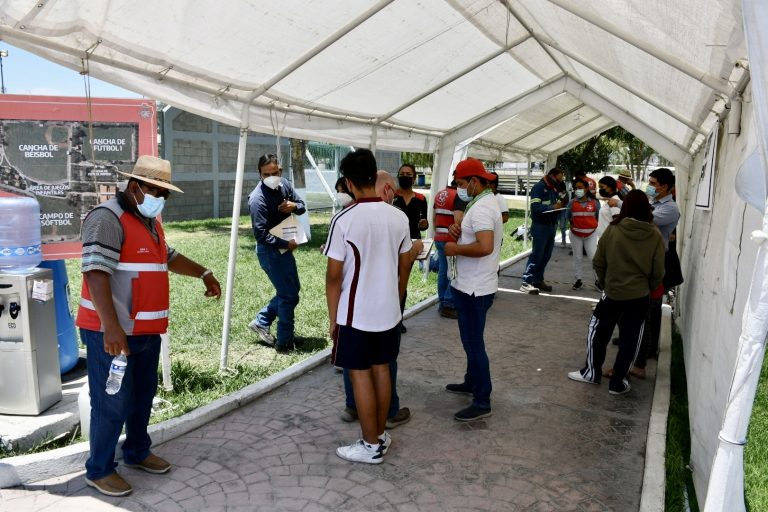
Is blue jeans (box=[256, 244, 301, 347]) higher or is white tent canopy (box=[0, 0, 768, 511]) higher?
white tent canopy (box=[0, 0, 768, 511])

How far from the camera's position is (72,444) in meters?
3.98

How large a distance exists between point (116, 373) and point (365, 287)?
4.69ft

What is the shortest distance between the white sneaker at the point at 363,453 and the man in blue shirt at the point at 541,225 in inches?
234

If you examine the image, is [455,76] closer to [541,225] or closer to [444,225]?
[444,225]

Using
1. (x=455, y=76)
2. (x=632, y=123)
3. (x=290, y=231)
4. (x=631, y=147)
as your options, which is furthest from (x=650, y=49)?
(x=631, y=147)

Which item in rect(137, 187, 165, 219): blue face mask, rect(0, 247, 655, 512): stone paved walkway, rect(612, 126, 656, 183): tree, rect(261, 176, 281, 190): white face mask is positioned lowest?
rect(0, 247, 655, 512): stone paved walkway

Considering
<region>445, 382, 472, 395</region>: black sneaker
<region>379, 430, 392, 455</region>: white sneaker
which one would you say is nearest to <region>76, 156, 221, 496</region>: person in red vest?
<region>379, 430, 392, 455</region>: white sneaker

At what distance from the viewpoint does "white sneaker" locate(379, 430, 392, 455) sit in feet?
12.7

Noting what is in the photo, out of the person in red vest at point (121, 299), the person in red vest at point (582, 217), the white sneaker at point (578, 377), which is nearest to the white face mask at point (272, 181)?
the person in red vest at point (121, 299)

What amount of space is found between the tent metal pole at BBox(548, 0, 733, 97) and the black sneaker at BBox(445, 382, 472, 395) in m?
2.81

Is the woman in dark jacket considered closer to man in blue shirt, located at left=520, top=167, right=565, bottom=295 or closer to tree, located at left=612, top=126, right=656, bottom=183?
man in blue shirt, located at left=520, top=167, right=565, bottom=295

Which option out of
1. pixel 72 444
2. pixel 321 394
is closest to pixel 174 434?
pixel 72 444

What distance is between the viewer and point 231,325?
7035 mm

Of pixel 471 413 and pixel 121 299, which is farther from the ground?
pixel 121 299
